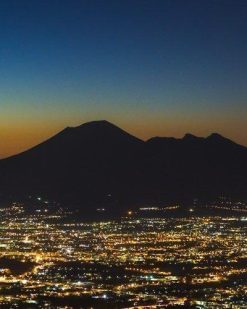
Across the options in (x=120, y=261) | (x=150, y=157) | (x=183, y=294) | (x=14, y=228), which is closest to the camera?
(x=183, y=294)

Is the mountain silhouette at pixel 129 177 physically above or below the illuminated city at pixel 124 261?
above

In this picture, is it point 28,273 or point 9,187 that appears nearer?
point 28,273

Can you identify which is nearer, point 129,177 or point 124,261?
point 124,261

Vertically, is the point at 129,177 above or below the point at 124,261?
above

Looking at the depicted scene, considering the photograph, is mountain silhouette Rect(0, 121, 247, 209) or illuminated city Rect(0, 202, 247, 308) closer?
illuminated city Rect(0, 202, 247, 308)

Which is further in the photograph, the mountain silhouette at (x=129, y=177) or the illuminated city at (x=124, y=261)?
the mountain silhouette at (x=129, y=177)

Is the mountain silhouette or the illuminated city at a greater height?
the mountain silhouette

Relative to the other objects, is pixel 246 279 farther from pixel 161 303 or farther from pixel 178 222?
pixel 178 222

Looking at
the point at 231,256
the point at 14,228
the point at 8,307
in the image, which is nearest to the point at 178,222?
the point at 14,228
